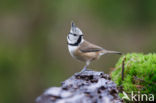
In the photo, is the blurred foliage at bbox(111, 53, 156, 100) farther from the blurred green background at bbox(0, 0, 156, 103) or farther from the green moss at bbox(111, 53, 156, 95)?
the blurred green background at bbox(0, 0, 156, 103)

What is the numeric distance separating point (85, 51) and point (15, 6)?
558cm

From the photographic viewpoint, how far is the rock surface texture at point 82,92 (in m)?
2.13

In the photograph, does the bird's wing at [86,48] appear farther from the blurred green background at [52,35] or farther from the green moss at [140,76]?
the blurred green background at [52,35]

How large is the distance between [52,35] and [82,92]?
7011mm

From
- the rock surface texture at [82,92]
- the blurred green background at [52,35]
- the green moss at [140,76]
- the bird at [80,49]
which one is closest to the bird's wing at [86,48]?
the bird at [80,49]

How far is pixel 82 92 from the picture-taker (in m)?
2.26

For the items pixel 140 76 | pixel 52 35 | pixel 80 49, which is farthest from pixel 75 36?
pixel 52 35

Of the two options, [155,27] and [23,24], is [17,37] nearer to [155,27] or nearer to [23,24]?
[23,24]

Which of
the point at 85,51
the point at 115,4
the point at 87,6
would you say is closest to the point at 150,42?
the point at 115,4

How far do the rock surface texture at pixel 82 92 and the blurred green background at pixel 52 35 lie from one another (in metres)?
6.12

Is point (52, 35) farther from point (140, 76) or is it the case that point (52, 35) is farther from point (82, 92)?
point (82, 92)

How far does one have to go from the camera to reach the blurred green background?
28.6 ft

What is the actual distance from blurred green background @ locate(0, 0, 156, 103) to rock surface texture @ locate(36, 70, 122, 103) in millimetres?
6121

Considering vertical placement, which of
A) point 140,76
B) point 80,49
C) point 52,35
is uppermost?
point 52,35
